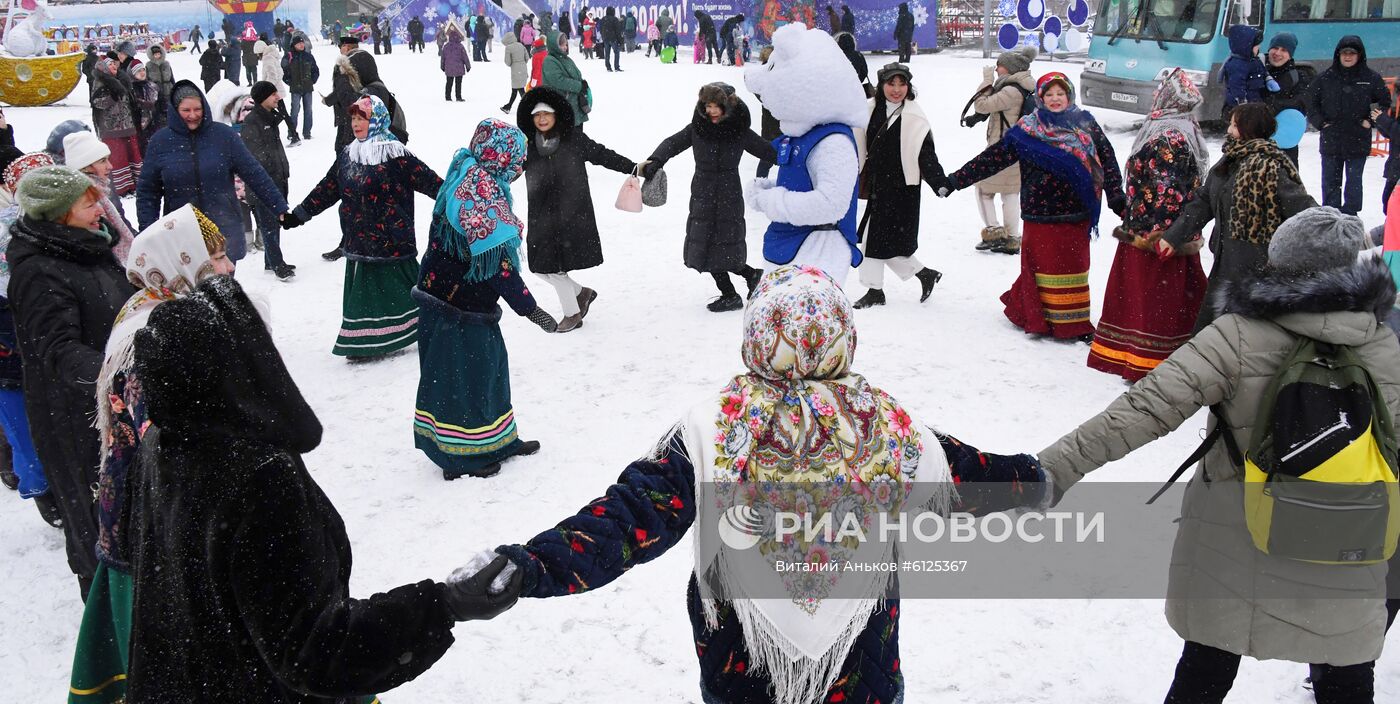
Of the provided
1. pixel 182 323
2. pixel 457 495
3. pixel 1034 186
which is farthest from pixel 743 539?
pixel 1034 186

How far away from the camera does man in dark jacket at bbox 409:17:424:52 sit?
33.1m

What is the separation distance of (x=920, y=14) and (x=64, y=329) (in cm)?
2611

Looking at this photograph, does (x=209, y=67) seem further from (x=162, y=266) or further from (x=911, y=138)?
(x=162, y=266)

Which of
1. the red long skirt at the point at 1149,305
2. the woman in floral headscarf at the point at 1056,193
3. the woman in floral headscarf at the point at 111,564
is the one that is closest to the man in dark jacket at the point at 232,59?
the woman in floral headscarf at the point at 1056,193

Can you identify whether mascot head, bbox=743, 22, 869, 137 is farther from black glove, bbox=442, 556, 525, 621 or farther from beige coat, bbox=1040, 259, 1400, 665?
black glove, bbox=442, 556, 525, 621

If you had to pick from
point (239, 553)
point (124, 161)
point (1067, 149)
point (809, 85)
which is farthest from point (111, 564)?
point (124, 161)

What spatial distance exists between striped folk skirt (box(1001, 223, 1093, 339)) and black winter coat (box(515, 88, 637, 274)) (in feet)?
9.03

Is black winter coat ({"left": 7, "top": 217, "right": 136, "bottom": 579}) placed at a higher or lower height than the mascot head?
lower

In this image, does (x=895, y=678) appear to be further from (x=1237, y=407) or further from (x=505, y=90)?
(x=505, y=90)

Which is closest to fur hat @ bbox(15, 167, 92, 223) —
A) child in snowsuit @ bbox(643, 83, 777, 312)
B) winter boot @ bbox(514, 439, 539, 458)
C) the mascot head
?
winter boot @ bbox(514, 439, 539, 458)

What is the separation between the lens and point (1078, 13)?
15.2 meters

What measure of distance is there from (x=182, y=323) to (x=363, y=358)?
206 inches

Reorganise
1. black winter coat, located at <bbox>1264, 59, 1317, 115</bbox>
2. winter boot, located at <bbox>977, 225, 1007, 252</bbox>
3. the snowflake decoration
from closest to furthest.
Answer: winter boot, located at <bbox>977, 225, 1007, 252</bbox>
black winter coat, located at <bbox>1264, 59, 1317, 115</bbox>
the snowflake decoration

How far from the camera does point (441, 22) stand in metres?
36.3
